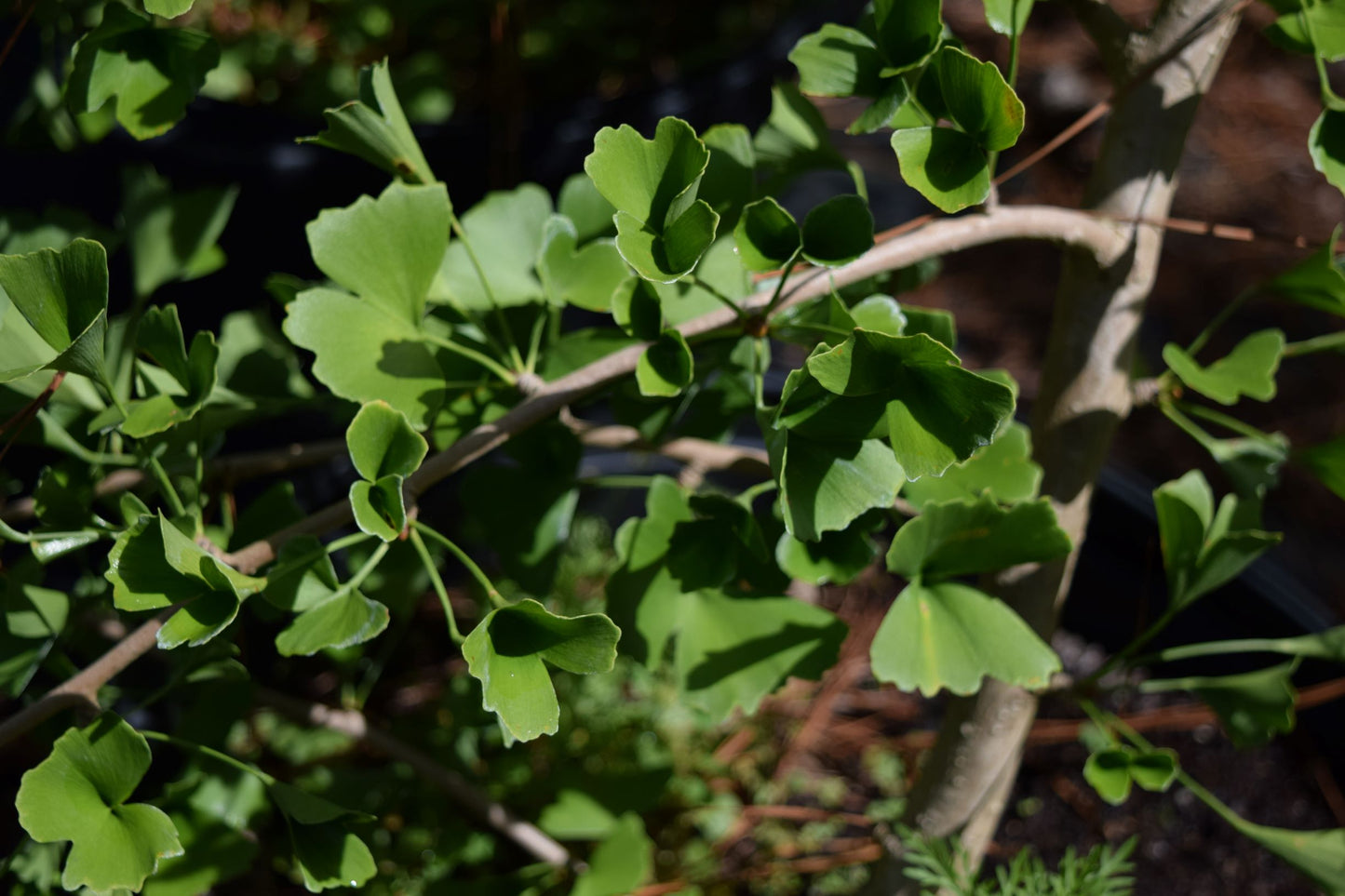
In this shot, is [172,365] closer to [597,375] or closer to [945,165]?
[597,375]

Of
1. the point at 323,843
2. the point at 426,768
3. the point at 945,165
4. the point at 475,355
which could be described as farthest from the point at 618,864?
the point at 945,165

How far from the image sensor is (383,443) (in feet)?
1.25

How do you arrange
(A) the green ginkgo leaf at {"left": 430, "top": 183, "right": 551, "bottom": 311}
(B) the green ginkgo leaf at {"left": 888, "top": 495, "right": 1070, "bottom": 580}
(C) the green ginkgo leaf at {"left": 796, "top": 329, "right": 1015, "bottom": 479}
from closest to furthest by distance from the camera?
(C) the green ginkgo leaf at {"left": 796, "top": 329, "right": 1015, "bottom": 479} < (B) the green ginkgo leaf at {"left": 888, "top": 495, "right": 1070, "bottom": 580} < (A) the green ginkgo leaf at {"left": 430, "top": 183, "right": 551, "bottom": 311}

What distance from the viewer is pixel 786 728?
3.34 feet

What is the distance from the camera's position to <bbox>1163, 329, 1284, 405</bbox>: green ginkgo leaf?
479 mm

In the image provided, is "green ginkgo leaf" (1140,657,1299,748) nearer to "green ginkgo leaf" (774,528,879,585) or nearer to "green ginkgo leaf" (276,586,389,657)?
"green ginkgo leaf" (774,528,879,585)

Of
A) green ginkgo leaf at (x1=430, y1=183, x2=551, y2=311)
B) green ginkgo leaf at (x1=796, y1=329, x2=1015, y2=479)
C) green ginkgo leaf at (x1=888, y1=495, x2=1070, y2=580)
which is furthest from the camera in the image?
green ginkgo leaf at (x1=430, y1=183, x2=551, y2=311)

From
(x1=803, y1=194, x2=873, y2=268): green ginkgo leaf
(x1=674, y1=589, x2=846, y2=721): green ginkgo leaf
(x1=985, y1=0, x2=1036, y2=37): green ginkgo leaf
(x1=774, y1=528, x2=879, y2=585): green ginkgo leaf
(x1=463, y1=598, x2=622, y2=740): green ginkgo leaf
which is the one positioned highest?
(x1=985, y1=0, x2=1036, y2=37): green ginkgo leaf

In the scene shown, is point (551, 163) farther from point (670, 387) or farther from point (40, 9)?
point (670, 387)

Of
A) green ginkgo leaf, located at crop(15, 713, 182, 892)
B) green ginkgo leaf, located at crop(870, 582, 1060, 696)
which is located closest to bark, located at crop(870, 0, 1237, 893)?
green ginkgo leaf, located at crop(870, 582, 1060, 696)

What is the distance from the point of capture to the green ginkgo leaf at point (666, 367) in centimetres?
40

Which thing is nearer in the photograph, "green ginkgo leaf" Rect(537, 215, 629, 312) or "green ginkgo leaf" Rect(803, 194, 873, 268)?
"green ginkgo leaf" Rect(803, 194, 873, 268)

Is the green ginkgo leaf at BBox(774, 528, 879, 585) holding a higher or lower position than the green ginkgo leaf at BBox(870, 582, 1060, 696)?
higher

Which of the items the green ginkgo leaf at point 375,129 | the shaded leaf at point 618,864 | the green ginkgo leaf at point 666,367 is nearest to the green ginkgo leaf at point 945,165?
the green ginkgo leaf at point 666,367
